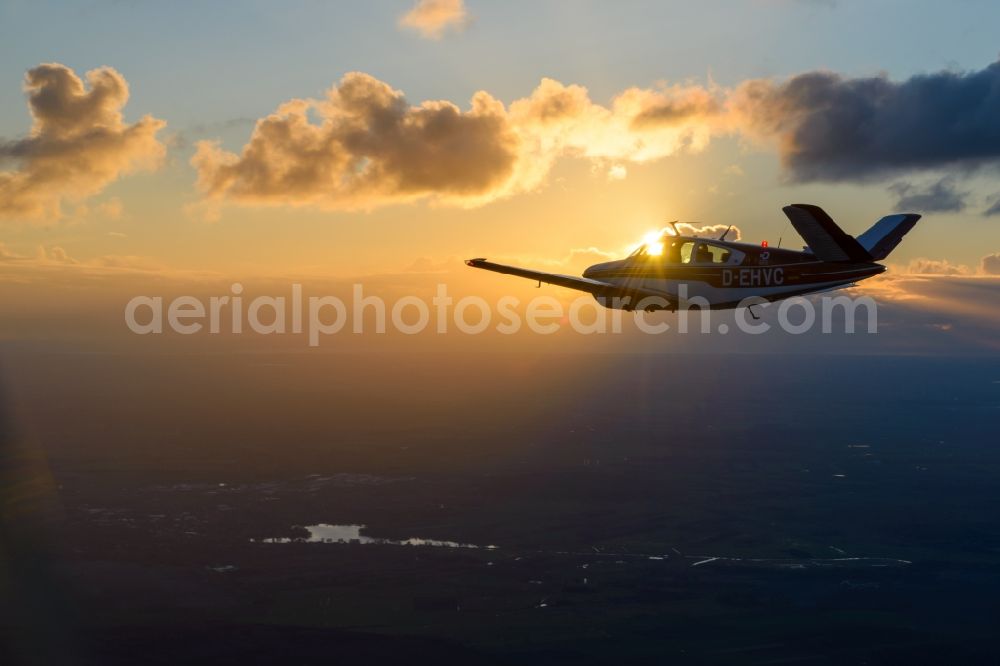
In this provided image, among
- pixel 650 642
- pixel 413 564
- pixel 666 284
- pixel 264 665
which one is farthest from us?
pixel 413 564

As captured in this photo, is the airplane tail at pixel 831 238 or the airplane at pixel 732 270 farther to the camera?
the airplane at pixel 732 270

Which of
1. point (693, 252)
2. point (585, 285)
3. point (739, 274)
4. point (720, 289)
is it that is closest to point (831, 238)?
point (739, 274)

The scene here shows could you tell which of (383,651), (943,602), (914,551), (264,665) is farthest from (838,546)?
(264,665)

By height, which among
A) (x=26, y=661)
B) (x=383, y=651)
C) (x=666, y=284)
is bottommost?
(x=26, y=661)

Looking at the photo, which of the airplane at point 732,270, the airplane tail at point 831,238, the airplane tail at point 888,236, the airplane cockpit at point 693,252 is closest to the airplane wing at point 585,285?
the airplane at point 732,270

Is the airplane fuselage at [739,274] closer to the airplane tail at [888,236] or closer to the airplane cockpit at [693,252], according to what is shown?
the airplane cockpit at [693,252]

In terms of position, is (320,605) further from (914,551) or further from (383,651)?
(914,551)

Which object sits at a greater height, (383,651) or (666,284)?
(666,284)

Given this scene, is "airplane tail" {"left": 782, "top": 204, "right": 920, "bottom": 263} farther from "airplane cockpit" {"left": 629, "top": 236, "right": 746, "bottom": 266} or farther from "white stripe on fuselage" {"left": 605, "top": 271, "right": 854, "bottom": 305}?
"airplane cockpit" {"left": 629, "top": 236, "right": 746, "bottom": 266}
